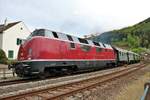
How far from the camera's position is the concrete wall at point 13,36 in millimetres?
41250

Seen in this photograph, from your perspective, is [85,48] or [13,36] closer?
[85,48]

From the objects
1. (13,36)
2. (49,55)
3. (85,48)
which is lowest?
(49,55)

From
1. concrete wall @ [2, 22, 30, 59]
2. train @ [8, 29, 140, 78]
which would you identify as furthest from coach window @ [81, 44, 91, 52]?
concrete wall @ [2, 22, 30, 59]

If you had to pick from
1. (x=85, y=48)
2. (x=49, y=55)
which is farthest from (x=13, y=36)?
(x=49, y=55)

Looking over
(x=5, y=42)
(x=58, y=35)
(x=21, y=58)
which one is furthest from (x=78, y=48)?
(x=5, y=42)

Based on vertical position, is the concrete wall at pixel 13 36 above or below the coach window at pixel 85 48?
above

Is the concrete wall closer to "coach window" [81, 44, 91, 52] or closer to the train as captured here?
"coach window" [81, 44, 91, 52]

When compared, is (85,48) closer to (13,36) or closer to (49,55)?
(49,55)

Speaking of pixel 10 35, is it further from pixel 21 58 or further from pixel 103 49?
pixel 21 58

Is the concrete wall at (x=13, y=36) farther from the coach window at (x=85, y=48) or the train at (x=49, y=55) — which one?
the train at (x=49, y=55)

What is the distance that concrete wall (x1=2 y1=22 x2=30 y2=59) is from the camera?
41250 mm

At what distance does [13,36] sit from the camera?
43125 mm

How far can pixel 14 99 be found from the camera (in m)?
9.41

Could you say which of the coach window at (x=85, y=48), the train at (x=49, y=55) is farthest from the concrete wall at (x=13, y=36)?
the train at (x=49, y=55)
